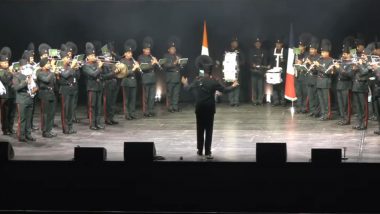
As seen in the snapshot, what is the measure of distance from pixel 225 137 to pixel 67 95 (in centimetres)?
358

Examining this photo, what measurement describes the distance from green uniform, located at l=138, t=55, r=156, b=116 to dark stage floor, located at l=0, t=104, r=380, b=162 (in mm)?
395

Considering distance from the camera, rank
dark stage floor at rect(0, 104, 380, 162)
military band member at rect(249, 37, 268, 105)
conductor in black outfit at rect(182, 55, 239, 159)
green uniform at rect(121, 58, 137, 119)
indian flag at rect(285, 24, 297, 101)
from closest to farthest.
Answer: conductor in black outfit at rect(182, 55, 239, 159) < dark stage floor at rect(0, 104, 380, 162) < green uniform at rect(121, 58, 137, 119) < indian flag at rect(285, 24, 297, 101) < military band member at rect(249, 37, 268, 105)

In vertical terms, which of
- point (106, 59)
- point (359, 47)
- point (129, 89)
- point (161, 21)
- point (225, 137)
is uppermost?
point (161, 21)

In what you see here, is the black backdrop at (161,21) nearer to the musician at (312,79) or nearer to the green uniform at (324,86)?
the musician at (312,79)

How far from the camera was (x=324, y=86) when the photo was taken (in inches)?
797

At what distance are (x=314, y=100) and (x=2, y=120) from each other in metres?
7.68

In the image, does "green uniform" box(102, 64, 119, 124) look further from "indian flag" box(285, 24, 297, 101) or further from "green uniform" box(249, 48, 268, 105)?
"green uniform" box(249, 48, 268, 105)

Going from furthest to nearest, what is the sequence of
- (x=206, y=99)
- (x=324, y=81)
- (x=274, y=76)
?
(x=274, y=76)
(x=324, y=81)
(x=206, y=99)

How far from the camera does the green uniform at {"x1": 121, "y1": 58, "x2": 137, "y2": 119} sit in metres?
20.6

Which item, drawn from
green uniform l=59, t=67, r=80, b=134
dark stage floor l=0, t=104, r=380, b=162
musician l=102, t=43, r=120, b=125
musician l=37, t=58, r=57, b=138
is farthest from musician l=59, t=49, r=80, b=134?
musician l=102, t=43, r=120, b=125

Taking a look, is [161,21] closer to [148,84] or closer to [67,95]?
[148,84]

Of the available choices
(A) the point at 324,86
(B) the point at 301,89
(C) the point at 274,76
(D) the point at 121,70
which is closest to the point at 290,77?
(B) the point at 301,89

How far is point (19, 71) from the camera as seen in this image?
1728cm

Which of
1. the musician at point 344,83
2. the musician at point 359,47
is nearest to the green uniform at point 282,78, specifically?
the musician at point 344,83
